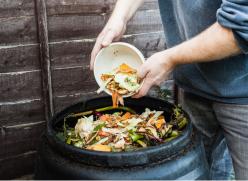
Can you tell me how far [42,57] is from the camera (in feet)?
10.8

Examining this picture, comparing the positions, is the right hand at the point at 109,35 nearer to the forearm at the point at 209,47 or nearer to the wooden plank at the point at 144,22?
the forearm at the point at 209,47

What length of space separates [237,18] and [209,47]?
20 centimetres

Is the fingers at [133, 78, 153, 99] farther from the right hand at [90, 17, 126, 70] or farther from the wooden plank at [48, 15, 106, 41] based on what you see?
the wooden plank at [48, 15, 106, 41]

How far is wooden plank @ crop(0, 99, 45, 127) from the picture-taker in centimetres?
337

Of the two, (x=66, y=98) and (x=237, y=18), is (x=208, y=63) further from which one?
(x=66, y=98)

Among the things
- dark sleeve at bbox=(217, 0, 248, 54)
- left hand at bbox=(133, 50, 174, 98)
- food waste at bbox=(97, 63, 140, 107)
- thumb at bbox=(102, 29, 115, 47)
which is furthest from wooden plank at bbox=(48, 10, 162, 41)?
dark sleeve at bbox=(217, 0, 248, 54)

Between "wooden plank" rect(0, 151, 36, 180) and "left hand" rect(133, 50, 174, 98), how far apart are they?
1.76 m

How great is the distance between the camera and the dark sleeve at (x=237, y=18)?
1854mm

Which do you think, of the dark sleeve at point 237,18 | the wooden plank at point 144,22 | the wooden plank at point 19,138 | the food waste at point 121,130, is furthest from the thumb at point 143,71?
the wooden plank at point 19,138

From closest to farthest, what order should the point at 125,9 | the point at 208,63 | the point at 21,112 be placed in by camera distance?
1. the point at 208,63
2. the point at 125,9
3. the point at 21,112

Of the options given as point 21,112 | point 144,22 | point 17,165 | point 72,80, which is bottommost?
point 17,165

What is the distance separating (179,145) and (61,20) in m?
1.65

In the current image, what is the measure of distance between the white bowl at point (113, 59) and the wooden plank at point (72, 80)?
3.35ft

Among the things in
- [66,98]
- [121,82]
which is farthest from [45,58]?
[121,82]
